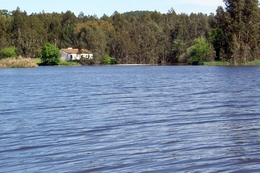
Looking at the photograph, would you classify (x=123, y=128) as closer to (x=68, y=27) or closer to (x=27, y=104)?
(x=27, y=104)

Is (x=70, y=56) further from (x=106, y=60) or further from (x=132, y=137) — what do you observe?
(x=132, y=137)

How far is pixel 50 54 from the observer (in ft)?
450

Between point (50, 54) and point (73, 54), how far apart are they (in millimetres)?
14270

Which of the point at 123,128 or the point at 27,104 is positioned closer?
the point at 123,128

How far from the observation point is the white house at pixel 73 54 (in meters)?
148

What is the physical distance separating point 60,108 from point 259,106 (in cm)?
1018

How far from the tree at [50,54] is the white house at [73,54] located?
719 centimetres

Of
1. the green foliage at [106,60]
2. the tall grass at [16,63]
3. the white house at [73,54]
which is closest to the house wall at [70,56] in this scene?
the white house at [73,54]

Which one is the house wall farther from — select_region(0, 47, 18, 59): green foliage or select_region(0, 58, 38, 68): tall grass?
select_region(0, 58, 38, 68): tall grass

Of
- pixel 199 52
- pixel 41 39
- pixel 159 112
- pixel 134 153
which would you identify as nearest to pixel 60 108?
pixel 159 112

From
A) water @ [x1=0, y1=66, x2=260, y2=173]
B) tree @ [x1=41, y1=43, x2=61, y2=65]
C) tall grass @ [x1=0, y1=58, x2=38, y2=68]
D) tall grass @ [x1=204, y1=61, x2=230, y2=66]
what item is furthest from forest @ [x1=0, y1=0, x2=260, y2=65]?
water @ [x1=0, y1=66, x2=260, y2=173]

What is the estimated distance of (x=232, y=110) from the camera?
23.0 metres

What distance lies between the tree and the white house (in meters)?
7.19

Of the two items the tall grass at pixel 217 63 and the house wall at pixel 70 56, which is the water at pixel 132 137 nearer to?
the tall grass at pixel 217 63
